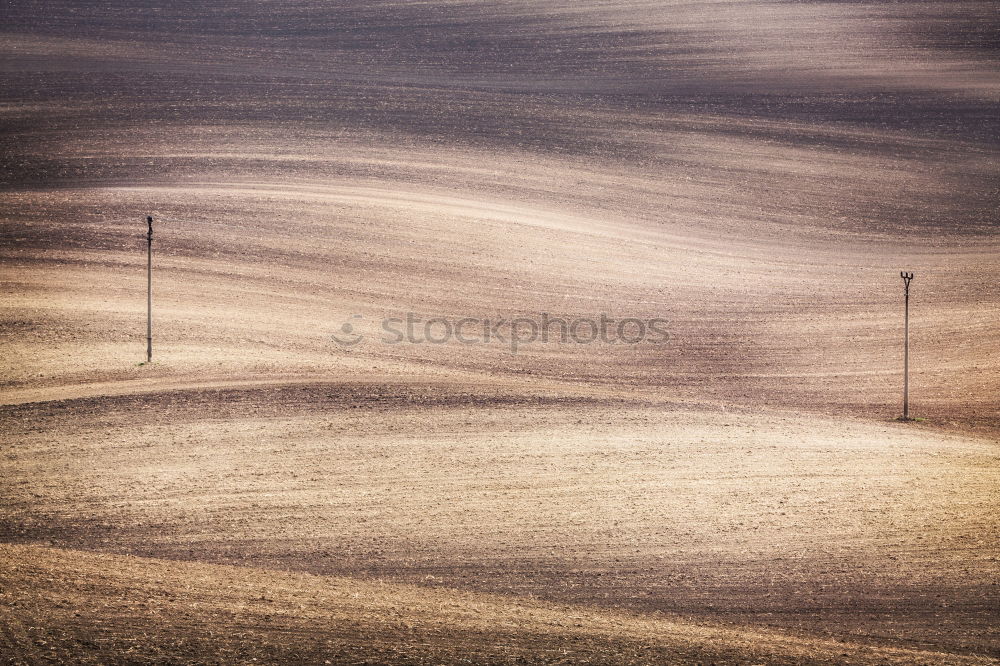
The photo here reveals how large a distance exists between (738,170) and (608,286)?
1036cm

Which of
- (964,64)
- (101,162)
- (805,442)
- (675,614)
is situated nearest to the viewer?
(675,614)

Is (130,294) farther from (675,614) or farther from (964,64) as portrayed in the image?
(964,64)

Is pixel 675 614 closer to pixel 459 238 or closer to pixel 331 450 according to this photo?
pixel 331 450

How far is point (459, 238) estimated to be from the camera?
93.9 ft

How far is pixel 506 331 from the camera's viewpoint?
2453 centimetres

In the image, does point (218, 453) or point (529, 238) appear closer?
point (218, 453)

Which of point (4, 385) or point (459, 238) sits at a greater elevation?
point (459, 238)

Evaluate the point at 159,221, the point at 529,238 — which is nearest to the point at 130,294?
Result: the point at 159,221

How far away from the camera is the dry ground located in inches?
517

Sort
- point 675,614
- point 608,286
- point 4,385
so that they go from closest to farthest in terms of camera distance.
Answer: point 675,614
point 4,385
point 608,286

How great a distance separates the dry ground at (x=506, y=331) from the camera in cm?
1313

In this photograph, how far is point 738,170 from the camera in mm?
34688

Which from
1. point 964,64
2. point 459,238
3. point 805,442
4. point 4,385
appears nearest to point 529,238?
point 459,238

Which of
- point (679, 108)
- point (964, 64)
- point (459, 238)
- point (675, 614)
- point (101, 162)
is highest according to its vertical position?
point (964, 64)
